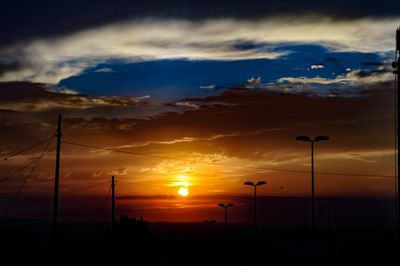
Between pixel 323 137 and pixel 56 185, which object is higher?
pixel 323 137

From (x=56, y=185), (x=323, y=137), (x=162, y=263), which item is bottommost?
(x=162, y=263)

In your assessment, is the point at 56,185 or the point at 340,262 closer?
the point at 56,185

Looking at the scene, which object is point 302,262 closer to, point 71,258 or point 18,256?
point 71,258

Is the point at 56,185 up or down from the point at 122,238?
up

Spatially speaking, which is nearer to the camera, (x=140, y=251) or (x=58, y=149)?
(x=58, y=149)

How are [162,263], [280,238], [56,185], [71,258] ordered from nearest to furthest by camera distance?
[56,185] < [162,263] < [71,258] < [280,238]

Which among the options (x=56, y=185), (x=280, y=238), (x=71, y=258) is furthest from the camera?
(x=280, y=238)

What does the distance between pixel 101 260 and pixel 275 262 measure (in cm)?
1664

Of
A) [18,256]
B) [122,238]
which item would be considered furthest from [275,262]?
[18,256]

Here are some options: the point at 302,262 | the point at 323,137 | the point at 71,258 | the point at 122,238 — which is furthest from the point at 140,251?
the point at 323,137

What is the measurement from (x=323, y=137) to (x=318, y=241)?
11.0 meters

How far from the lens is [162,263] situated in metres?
60.4

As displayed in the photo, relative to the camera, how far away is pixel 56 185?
54062mm

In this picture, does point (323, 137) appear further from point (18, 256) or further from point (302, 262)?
point (18, 256)
